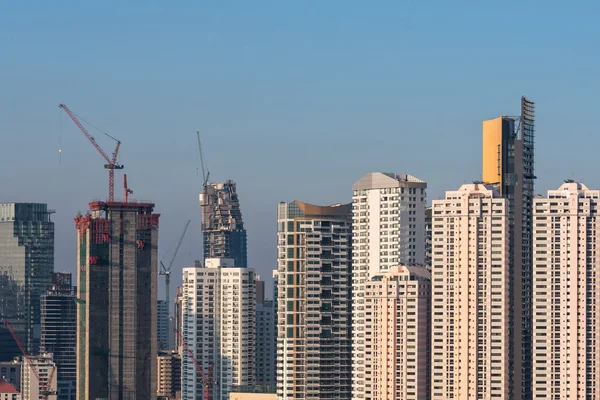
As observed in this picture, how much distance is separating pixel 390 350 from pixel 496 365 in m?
12.2

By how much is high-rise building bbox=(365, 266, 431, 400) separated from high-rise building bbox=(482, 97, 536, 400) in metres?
9.31

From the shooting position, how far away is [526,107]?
199375 millimetres

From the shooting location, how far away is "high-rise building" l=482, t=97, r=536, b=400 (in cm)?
19250

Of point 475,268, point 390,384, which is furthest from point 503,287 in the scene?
point 390,384

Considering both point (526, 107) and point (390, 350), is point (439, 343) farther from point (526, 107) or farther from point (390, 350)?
point (526, 107)

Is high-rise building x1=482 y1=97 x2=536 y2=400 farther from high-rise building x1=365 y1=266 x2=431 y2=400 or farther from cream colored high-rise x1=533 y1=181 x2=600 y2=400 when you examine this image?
high-rise building x1=365 y1=266 x2=431 y2=400

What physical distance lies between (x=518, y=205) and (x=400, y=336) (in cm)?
1901

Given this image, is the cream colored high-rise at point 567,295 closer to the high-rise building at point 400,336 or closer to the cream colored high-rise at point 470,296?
the cream colored high-rise at point 470,296

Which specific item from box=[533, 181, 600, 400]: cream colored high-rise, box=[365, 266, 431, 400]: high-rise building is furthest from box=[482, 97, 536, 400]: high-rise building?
box=[365, 266, 431, 400]: high-rise building

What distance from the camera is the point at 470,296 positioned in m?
188

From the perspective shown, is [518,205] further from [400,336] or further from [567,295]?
[400,336]

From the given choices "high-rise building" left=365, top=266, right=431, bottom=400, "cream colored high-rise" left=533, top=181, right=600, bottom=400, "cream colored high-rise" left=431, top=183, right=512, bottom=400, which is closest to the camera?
"cream colored high-rise" left=431, top=183, right=512, bottom=400

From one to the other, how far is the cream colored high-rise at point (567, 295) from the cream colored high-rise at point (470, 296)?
481cm

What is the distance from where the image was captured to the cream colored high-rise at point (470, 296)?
614 ft
